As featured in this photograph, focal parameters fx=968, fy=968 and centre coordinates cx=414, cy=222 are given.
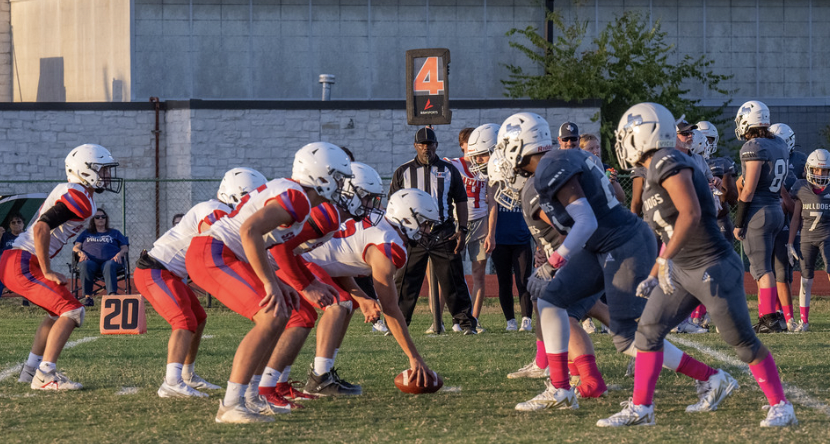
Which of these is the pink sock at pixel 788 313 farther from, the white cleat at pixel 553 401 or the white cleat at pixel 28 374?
the white cleat at pixel 28 374

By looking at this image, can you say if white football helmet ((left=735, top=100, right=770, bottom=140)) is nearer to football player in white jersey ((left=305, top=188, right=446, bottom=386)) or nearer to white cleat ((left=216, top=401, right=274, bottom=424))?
football player in white jersey ((left=305, top=188, right=446, bottom=386))

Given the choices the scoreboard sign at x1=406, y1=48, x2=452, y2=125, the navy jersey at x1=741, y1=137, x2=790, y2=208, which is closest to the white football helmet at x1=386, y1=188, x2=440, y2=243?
the navy jersey at x1=741, y1=137, x2=790, y2=208

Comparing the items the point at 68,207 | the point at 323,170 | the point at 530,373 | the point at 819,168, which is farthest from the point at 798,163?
the point at 68,207

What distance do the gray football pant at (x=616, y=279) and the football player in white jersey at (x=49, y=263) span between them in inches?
136

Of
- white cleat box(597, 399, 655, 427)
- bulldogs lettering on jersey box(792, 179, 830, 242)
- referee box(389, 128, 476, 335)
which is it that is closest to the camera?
white cleat box(597, 399, 655, 427)

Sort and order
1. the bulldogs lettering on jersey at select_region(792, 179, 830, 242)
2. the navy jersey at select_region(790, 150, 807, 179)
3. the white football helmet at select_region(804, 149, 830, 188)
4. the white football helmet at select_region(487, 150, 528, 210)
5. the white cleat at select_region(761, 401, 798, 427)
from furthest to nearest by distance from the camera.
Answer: the navy jersey at select_region(790, 150, 807, 179)
the bulldogs lettering on jersey at select_region(792, 179, 830, 242)
the white football helmet at select_region(804, 149, 830, 188)
the white football helmet at select_region(487, 150, 528, 210)
the white cleat at select_region(761, 401, 798, 427)

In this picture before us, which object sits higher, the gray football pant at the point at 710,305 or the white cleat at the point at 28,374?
the gray football pant at the point at 710,305

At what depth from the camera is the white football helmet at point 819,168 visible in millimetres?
10195

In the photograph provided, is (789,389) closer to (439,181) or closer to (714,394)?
(714,394)

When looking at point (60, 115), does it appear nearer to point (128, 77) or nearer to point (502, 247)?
point (128, 77)

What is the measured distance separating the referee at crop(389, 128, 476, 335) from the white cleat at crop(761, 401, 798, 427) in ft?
16.5

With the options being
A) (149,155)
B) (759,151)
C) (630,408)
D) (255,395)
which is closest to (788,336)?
(759,151)

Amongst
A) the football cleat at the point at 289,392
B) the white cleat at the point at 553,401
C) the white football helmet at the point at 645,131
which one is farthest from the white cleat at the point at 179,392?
the white football helmet at the point at 645,131

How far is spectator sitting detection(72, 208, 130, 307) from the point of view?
13070 millimetres
